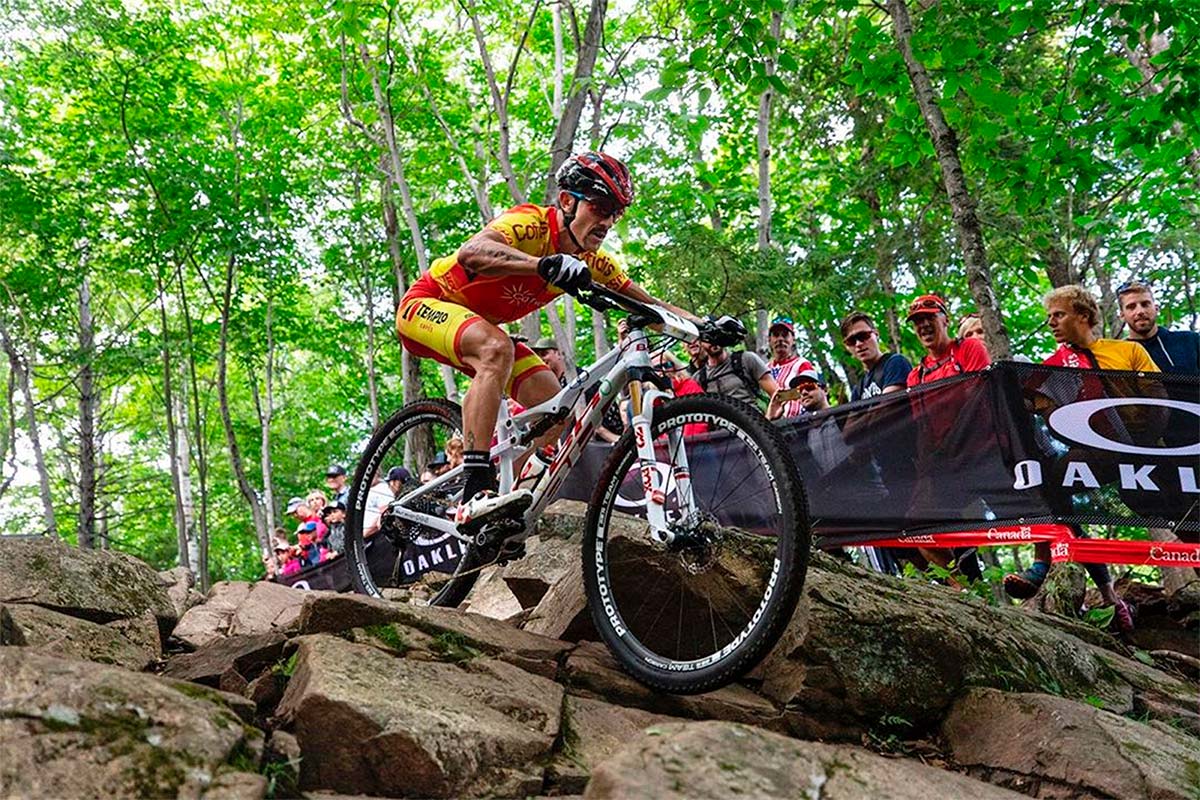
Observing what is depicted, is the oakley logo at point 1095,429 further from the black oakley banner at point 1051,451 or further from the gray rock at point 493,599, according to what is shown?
the gray rock at point 493,599

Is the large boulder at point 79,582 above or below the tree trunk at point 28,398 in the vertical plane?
below

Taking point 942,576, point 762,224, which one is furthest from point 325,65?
point 942,576

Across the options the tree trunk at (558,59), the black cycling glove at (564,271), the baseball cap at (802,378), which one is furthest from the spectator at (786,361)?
the tree trunk at (558,59)

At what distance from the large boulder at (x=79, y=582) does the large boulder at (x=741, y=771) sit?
3.59 m

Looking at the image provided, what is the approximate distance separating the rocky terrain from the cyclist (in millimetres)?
936

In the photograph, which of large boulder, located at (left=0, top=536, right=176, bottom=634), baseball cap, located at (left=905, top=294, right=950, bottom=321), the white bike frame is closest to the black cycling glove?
the white bike frame

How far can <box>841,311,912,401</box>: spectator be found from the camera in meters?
7.68

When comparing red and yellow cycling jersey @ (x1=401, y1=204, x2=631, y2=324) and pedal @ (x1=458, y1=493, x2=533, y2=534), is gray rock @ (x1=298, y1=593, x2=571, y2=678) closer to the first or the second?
pedal @ (x1=458, y1=493, x2=533, y2=534)

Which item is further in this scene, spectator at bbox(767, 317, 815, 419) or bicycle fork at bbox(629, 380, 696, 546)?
spectator at bbox(767, 317, 815, 419)

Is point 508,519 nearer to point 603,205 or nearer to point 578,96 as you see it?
point 603,205

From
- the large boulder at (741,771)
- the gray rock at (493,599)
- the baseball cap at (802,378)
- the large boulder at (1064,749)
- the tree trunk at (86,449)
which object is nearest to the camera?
the large boulder at (741,771)

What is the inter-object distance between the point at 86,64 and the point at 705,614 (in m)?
18.6

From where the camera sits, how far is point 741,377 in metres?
7.84

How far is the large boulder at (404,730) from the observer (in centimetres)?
298
